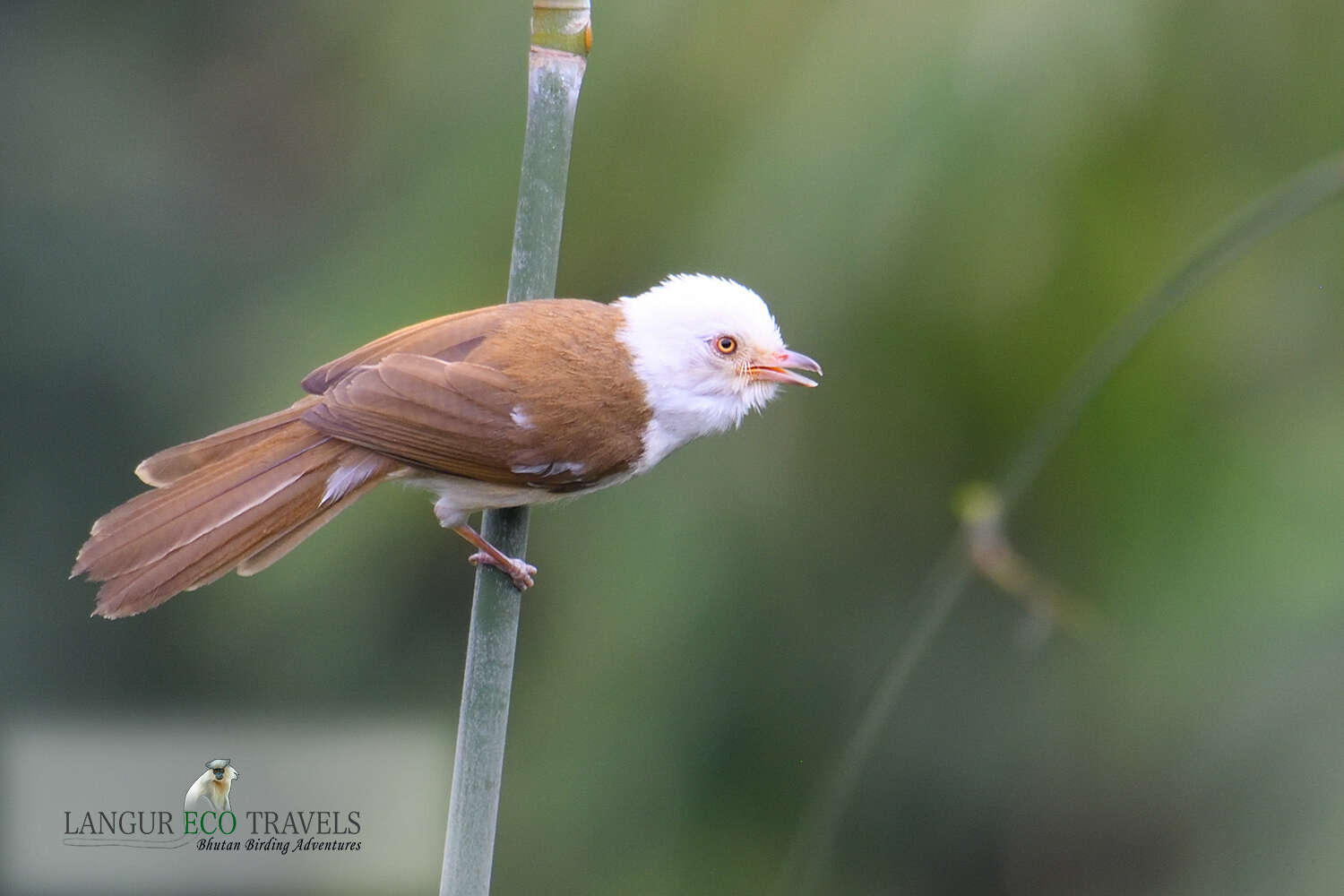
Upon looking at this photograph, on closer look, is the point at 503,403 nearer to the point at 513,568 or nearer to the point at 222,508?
the point at 513,568

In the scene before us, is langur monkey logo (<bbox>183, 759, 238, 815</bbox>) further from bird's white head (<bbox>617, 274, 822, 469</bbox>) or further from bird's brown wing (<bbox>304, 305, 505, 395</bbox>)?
bird's white head (<bbox>617, 274, 822, 469</bbox>)

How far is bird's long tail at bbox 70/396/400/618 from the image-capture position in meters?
2.46

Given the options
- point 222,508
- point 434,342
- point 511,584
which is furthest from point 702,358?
point 222,508

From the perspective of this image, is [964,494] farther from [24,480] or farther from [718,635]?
[24,480]

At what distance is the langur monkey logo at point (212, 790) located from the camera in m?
3.41

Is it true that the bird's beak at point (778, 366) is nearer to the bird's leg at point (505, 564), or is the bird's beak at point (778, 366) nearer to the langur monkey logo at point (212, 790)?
the bird's leg at point (505, 564)

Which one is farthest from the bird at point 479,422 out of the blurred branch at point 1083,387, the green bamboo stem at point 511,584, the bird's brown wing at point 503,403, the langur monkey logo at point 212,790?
the langur monkey logo at point 212,790

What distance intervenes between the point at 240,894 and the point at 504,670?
194 cm

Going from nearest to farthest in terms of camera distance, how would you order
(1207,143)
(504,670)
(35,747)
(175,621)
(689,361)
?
(504,670), (689,361), (1207,143), (35,747), (175,621)

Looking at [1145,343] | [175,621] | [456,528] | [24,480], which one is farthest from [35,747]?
[1145,343]

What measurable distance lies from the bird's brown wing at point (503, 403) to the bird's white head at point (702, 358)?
0.07 metres

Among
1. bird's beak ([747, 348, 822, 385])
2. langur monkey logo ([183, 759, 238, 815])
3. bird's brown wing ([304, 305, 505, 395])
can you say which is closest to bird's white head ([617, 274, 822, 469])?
bird's beak ([747, 348, 822, 385])

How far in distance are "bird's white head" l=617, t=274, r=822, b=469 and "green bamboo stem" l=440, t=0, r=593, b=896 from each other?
36cm

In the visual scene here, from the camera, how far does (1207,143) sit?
3629mm
